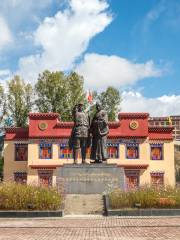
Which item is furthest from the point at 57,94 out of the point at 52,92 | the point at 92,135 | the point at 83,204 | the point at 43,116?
the point at 83,204

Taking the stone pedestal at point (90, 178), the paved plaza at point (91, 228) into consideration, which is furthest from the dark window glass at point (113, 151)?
the paved plaza at point (91, 228)

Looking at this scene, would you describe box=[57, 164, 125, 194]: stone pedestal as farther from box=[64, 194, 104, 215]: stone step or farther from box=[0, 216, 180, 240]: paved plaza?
box=[0, 216, 180, 240]: paved plaza

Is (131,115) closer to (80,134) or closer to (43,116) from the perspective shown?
(43,116)

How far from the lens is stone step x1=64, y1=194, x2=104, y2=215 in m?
16.8

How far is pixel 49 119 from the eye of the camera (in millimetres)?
40500

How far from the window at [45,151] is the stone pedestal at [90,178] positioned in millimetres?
19143

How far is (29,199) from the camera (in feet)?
53.2

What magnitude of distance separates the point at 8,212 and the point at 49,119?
25.4 meters

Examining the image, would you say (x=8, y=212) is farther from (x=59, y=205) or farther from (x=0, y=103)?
(x=0, y=103)

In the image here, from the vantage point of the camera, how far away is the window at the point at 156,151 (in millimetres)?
40344

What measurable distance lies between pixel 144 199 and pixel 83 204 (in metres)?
2.90

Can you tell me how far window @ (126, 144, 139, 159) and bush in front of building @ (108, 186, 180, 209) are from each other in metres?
22.6

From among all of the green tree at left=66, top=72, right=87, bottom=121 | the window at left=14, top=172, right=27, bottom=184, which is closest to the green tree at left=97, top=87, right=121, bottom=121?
the green tree at left=66, top=72, right=87, bottom=121

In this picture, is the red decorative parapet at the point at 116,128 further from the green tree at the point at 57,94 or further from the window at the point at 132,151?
the green tree at the point at 57,94
